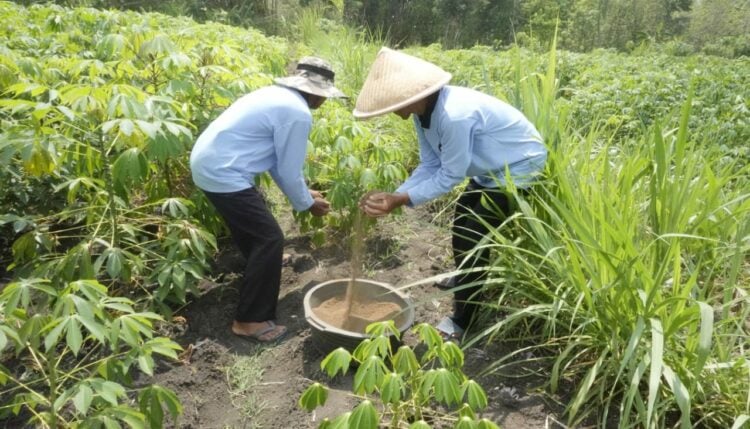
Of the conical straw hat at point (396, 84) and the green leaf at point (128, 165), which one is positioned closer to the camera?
the conical straw hat at point (396, 84)

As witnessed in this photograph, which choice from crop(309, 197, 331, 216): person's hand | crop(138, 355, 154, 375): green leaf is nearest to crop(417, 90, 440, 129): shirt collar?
crop(309, 197, 331, 216): person's hand

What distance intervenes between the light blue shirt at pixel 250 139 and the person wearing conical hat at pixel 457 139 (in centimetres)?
34

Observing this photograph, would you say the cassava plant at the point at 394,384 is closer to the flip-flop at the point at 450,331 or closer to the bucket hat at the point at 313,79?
the flip-flop at the point at 450,331

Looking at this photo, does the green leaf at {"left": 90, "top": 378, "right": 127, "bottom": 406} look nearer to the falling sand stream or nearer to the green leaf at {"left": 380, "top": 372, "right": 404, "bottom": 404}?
the green leaf at {"left": 380, "top": 372, "right": 404, "bottom": 404}

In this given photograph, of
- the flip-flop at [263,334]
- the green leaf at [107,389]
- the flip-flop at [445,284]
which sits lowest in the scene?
the flip-flop at [445,284]

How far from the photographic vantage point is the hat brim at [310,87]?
2.62 m

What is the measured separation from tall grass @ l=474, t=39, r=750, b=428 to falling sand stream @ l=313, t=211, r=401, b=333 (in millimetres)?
580

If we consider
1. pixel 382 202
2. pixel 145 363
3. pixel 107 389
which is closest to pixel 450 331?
pixel 382 202

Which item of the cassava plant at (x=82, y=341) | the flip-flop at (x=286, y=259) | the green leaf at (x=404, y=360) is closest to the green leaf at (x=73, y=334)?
the cassava plant at (x=82, y=341)

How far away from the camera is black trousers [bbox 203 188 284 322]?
8.71ft

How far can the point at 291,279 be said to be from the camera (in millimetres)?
3318

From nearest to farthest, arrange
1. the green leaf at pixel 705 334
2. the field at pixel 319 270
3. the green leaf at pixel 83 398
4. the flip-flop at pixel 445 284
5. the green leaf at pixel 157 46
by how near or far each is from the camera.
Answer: the green leaf at pixel 83 398 < the green leaf at pixel 705 334 < the field at pixel 319 270 < the green leaf at pixel 157 46 < the flip-flop at pixel 445 284

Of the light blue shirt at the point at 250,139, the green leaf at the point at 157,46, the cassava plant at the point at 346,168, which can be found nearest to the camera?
the light blue shirt at the point at 250,139

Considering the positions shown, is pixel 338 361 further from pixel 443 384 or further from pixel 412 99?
pixel 412 99
